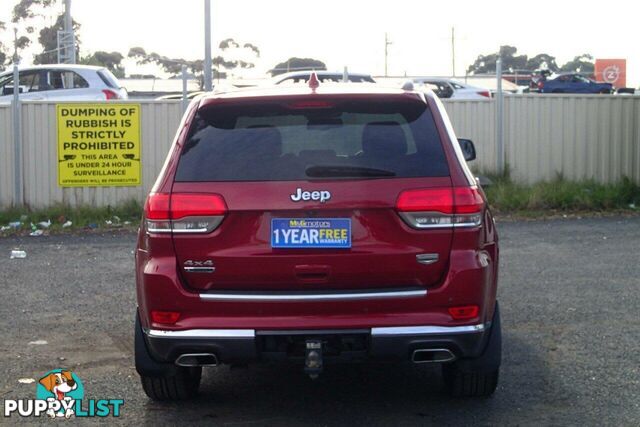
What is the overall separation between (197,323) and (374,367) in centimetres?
198

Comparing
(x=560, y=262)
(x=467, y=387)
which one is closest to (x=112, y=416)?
(x=467, y=387)

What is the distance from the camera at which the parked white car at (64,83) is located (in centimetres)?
1884

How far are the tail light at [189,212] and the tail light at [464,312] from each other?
1213 mm

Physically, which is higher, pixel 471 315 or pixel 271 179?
pixel 271 179

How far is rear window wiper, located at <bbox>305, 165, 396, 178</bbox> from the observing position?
5070 millimetres

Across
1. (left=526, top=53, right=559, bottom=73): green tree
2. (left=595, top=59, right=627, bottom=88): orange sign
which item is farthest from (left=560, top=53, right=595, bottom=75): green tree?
(left=595, top=59, right=627, bottom=88): orange sign

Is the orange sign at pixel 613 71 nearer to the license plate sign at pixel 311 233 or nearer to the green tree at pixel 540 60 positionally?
the green tree at pixel 540 60

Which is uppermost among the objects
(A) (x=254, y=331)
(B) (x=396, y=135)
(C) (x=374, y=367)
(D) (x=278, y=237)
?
(B) (x=396, y=135)

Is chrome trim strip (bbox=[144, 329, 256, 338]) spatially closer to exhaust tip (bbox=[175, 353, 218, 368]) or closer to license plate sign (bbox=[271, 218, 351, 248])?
exhaust tip (bbox=[175, 353, 218, 368])

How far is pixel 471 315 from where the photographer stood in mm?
5066

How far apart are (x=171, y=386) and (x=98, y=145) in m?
9.02

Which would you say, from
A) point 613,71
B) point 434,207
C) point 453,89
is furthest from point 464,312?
point 613,71

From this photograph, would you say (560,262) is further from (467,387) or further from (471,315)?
(471,315)

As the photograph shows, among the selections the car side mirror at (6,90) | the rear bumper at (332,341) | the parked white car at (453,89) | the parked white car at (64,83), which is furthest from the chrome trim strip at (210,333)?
the parked white car at (453,89)
